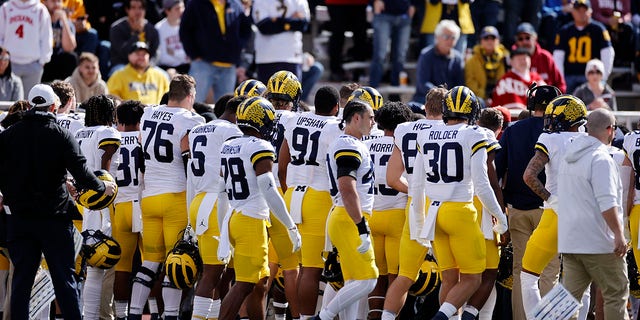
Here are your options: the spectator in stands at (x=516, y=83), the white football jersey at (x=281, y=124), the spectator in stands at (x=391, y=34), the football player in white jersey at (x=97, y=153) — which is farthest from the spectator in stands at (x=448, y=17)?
the football player in white jersey at (x=97, y=153)

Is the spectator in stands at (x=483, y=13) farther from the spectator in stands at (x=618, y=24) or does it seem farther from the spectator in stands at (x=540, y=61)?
the spectator in stands at (x=618, y=24)

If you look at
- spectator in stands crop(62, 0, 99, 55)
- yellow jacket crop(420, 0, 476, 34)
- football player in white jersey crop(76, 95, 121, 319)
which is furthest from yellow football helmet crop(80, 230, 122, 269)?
yellow jacket crop(420, 0, 476, 34)

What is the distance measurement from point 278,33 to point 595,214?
666 centimetres

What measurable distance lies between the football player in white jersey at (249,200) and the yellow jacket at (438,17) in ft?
24.2

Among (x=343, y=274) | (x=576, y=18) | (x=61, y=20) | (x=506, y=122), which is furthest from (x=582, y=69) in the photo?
(x=343, y=274)

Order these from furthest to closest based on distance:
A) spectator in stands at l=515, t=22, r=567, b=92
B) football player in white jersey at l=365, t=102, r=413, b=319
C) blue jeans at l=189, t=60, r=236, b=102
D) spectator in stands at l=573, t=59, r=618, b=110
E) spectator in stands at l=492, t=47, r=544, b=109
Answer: spectator in stands at l=515, t=22, r=567, b=92 → spectator in stands at l=573, t=59, r=618, b=110 → spectator in stands at l=492, t=47, r=544, b=109 → blue jeans at l=189, t=60, r=236, b=102 → football player in white jersey at l=365, t=102, r=413, b=319

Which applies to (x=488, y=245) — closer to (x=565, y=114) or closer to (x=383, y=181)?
(x=383, y=181)

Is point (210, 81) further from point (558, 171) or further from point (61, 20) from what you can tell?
point (558, 171)

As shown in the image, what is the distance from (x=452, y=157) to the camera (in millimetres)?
10266

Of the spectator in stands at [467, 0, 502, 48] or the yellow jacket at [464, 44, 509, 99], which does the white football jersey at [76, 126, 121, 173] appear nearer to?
the yellow jacket at [464, 44, 509, 99]

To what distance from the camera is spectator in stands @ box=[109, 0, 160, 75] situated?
1573cm

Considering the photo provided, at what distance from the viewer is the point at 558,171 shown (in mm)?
10156

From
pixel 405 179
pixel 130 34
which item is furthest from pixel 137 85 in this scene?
pixel 405 179

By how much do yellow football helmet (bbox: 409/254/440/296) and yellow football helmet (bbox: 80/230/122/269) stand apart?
8.08ft
